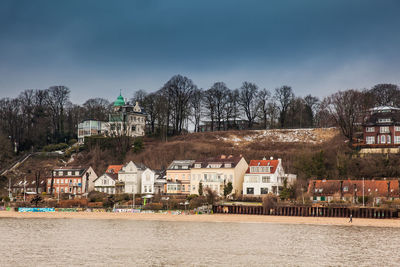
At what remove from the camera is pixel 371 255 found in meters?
36.9

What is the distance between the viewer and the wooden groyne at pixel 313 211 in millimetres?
59375

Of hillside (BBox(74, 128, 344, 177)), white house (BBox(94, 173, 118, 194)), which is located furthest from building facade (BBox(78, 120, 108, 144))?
white house (BBox(94, 173, 118, 194))

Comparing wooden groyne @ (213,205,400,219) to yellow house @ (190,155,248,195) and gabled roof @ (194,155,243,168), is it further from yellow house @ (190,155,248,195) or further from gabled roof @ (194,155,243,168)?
gabled roof @ (194,155,243,168)

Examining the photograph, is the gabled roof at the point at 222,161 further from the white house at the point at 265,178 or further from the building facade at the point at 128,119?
the building facade at the point at 128,119

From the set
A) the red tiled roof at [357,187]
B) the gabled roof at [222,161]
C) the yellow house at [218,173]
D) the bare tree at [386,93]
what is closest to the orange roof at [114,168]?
the yellow house at [218,173]

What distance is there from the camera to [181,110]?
114 metres

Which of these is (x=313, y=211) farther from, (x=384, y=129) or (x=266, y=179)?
(x=384, y=129)

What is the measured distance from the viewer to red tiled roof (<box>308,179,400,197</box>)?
64.8 meters

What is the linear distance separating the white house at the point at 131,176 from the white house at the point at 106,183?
1395 mm

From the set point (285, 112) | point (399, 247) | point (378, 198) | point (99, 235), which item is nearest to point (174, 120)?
point (285, 112)

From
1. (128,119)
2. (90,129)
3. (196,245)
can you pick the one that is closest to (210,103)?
(128,119)

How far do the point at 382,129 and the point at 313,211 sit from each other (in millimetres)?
25691

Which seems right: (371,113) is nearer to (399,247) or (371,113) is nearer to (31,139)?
(399,247)

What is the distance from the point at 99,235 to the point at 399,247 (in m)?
25.0
